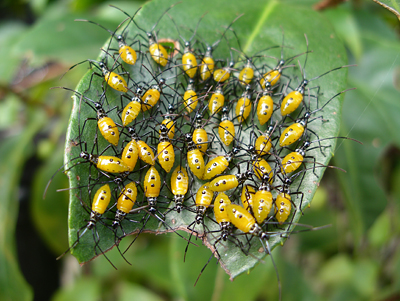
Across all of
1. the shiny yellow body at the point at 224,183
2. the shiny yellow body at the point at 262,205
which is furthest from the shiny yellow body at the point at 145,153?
the shiny yellow body at the point at 262,205

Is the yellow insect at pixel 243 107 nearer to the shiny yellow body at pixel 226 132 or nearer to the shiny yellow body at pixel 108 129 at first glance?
the shiny yellow body at pixel 226 132

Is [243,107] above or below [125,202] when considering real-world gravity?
above

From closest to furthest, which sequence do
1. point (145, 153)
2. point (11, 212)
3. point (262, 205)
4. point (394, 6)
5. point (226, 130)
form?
point (394, 6) < point (262, 205) < point (145, 153) < point (226, 130) < point (11, 212)

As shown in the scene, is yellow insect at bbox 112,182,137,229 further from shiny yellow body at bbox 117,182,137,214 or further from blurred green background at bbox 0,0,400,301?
Answer: blurred green background at bbox 0,0,400,301

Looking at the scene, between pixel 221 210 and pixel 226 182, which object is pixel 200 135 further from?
pixel 221 210

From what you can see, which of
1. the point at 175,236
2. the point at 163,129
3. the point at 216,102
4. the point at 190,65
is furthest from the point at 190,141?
the point at 175,236

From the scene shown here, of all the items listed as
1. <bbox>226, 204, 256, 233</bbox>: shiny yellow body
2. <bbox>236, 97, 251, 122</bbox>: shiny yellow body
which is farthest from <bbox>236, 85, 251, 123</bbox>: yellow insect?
<bbox>226, 204, 256, 233</bbox>: shiny yellow body

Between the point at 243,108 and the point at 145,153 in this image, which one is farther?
the point at 243,108
